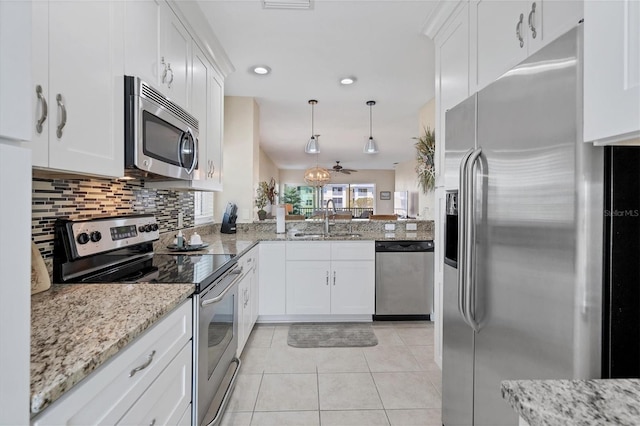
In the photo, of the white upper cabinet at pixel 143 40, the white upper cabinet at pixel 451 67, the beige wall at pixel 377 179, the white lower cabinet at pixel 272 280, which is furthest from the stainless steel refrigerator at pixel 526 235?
the beige wall at pixel 377 179

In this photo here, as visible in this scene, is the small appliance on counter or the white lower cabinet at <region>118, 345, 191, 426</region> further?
the small appliance on counter

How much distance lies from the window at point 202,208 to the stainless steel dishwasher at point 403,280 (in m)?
1.90

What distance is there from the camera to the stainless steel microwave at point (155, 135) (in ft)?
4.73

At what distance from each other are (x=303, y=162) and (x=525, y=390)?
30.8ft

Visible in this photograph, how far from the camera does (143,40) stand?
5.27 ft

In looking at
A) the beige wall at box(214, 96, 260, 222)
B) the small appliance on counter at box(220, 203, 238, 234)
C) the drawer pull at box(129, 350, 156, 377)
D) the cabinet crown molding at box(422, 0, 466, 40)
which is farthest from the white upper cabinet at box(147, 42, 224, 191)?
the cabinet crown molding at box(422, 0, 466, 40)

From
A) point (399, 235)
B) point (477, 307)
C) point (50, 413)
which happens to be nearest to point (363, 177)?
point (399, 235)

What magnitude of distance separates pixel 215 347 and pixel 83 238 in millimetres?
819

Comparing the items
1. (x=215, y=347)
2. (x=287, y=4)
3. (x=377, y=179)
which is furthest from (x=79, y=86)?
(x=377, y=179)

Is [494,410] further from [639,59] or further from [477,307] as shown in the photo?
[639,59]

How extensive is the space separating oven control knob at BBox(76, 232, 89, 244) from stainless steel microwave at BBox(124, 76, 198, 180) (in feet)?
1.15

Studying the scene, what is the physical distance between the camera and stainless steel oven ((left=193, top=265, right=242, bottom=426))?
4.56 feet

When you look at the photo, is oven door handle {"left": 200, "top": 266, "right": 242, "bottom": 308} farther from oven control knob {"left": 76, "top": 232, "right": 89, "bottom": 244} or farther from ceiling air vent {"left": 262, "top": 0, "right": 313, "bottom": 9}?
ceiling air vent {"left": 262, "top": 0, "right": 313, "bottom": 9}

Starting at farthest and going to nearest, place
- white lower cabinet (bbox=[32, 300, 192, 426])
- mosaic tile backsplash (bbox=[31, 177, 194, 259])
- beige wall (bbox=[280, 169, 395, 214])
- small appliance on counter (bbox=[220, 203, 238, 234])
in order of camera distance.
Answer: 1. beige wall (bbox=[280, 169, 395, 214])
2. small appliance on counter (bbox=[220, 203, 238, 234])
3. mosaic tile backsplash (bbox=[31, 177, 194, 259])
4. white lower cabinet (bbox=[32, 300, 192, 426])
